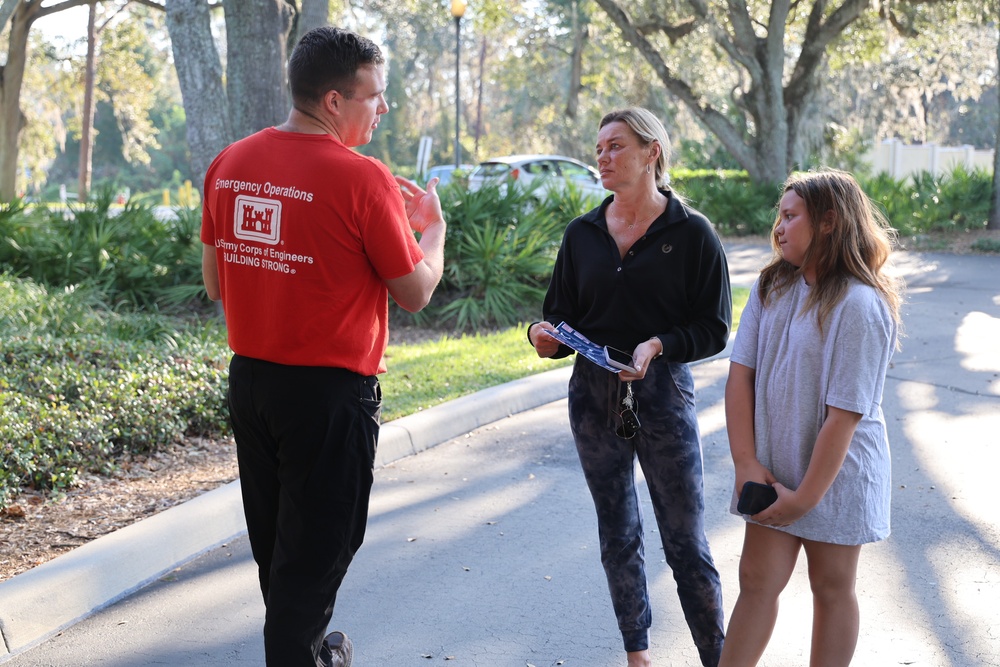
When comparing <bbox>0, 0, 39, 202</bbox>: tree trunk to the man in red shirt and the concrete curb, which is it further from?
the man in red shirt

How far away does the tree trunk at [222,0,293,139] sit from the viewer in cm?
944

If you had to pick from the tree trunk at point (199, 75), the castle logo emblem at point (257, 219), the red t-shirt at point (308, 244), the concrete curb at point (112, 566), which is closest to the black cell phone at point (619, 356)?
the red t-shirt at point (308, 244)

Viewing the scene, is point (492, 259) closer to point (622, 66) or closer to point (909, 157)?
point (622, 66)

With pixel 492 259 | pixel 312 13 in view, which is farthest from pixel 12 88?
pixel 492 259

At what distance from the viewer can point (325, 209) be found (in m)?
2.65

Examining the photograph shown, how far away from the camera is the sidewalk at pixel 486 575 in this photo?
382 centimetres

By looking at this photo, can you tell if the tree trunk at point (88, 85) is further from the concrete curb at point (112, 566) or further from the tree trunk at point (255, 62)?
the concrete curb at point (112, 566)

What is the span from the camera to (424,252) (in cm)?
292

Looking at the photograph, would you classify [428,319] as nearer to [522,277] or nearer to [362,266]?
[522,277]

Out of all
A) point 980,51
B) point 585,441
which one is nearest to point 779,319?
point 585,441

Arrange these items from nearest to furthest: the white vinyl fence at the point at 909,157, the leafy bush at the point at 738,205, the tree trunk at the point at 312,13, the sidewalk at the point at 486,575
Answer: the sidewalk at the point at 486,575 < the tree trunk at the point at 312,13 < the leafy bush at the point at 738,205 < the white vinyl fence at the point at 909,157

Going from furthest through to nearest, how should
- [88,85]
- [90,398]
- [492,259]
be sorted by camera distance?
[88,85] < [492,259] < [90,398]

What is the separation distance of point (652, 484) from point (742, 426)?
54 centimetres

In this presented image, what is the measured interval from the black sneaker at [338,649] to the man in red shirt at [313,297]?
25 cm
